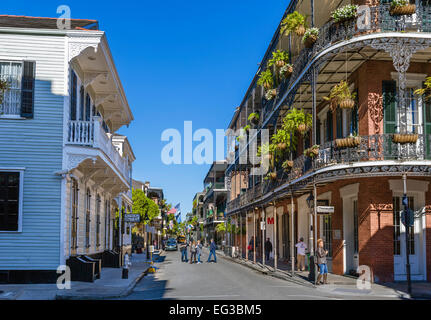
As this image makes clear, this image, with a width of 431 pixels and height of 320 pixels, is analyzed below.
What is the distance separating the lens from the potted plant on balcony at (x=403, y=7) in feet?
56.6

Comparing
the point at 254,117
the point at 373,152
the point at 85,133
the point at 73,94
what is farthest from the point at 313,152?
the point at 254,117

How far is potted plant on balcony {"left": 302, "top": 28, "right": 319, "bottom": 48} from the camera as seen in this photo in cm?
1983

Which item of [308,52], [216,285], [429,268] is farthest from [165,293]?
[308,52]

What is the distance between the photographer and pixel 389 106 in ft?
62.2

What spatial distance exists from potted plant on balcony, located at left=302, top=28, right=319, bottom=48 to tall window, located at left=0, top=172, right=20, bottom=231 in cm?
1146

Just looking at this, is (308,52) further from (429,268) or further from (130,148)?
(130,148)

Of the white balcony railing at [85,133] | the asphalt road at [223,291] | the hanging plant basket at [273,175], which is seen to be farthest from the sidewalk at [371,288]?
the white balcony railing at [85,133]

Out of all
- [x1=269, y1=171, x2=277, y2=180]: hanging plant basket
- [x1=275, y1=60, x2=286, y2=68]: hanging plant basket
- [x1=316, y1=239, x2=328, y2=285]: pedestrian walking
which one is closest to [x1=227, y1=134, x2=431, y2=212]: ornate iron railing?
[x1=316, y1=239, x2=328, y2=285]: pedestrian walking

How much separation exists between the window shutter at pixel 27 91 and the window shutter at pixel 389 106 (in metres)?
12.2

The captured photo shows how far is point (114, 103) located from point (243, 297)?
616 inches

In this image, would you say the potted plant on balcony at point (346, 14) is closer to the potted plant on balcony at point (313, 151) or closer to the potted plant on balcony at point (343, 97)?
the potted plant on balcony at point (343, 97)

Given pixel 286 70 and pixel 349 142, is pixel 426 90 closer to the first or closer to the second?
pixel 349 142

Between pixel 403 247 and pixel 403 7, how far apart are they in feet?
27.1

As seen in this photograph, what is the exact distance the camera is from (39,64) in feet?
60.3
